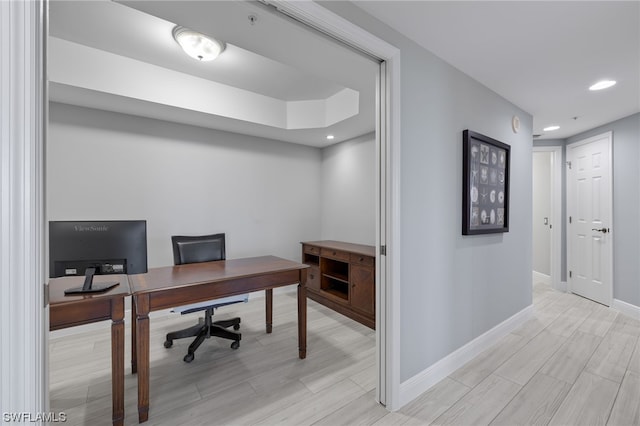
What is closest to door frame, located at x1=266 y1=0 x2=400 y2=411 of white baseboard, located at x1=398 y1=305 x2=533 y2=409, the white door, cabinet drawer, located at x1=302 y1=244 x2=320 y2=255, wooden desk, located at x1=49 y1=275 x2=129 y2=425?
white baseboard, located at x1=398 y1=305 x2=533 y2=409

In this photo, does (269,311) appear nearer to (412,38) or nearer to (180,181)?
(180,181)

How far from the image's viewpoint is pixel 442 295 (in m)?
2.01

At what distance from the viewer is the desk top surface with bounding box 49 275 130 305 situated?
1406 millimetres


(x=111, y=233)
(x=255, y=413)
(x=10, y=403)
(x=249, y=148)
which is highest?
(x=249, y=148)

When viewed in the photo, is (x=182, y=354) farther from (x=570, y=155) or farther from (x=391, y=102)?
(x=570, y=155)

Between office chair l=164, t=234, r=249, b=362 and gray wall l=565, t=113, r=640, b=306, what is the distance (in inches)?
174

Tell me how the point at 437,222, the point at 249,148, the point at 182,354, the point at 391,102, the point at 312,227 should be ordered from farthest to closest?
the point at 312,227
the point at 249,148
the point at 182,354
the point at 437,222
the point at 391,102

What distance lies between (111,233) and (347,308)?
2.46m

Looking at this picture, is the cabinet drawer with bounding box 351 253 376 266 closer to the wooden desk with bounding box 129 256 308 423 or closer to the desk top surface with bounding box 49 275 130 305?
the wooden desk with bounding box 129 256 308 423

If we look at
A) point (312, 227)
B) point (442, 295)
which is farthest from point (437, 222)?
point (312, 227)

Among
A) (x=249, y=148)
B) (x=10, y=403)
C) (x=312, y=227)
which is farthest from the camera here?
(x=312, y=227)

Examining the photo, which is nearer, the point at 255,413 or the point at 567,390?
the point at 255,413

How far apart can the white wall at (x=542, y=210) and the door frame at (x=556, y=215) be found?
66 cm

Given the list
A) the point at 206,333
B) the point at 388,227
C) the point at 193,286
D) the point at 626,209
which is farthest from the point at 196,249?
the point at 626,209
